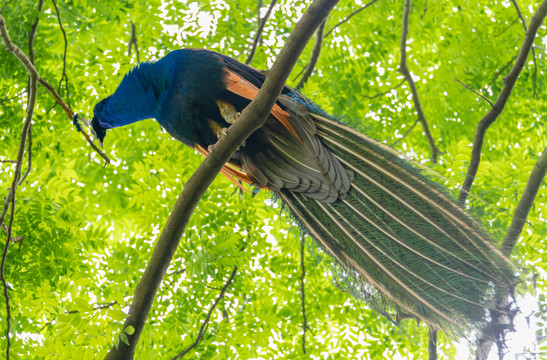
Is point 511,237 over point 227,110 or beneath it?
beneath

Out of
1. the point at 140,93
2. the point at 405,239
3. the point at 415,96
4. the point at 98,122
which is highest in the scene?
the point at 415,96

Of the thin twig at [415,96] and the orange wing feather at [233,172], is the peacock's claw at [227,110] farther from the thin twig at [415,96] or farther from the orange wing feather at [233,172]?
the thin twig at [415,96]

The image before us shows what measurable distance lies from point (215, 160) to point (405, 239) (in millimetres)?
1411

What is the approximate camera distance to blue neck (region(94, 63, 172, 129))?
3965mm

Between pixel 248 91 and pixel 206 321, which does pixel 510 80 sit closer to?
pixel 248 91

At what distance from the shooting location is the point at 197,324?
4.67 m

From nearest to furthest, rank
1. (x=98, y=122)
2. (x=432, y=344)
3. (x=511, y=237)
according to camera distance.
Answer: (x=511, y=237) < (x=432, y=344) < (x=98, y=122)

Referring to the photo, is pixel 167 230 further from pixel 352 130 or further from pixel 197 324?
pixel 197 324

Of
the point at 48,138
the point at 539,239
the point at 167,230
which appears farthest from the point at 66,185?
the point at 539,239

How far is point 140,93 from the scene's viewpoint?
4.07m

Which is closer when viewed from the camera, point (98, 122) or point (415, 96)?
point (98, 122)

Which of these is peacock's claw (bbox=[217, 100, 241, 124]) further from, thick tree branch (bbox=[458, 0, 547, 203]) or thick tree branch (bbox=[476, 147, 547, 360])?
thick tree branch (bbox=[476, 147, 547, 360])

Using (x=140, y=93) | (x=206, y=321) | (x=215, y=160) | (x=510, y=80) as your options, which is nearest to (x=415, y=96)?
(x=510, y=80)

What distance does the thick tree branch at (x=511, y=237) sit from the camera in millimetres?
3020
